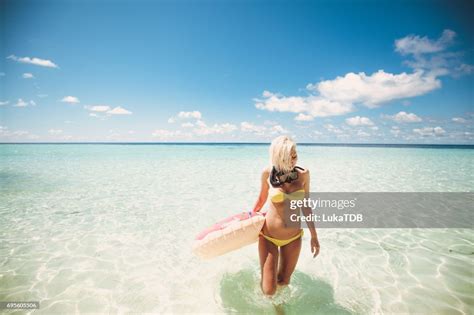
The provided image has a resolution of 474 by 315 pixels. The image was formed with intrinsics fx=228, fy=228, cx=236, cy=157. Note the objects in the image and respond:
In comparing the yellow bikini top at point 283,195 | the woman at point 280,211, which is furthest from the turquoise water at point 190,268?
the yellow bikini top at point 283,195

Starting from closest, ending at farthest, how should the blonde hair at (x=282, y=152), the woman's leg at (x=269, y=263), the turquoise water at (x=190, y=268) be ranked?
the blonde hair at (x=282, y=152) → the woman's leg at (x=269, y=263) → the turquoise water at (x=190, y=268)

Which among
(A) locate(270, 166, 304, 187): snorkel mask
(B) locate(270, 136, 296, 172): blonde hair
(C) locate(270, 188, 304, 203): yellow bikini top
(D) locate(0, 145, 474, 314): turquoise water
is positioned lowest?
(D) locate(0, 145, 474, 314): turquoise water

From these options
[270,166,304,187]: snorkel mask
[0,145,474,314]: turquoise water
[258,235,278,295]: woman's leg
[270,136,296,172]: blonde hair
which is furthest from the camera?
[0,145,474,314]: turquoise water

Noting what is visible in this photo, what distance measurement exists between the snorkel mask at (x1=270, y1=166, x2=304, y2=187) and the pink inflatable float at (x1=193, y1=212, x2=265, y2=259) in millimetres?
456

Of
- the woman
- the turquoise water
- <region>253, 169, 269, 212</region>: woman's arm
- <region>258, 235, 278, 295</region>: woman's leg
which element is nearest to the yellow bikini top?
the woman

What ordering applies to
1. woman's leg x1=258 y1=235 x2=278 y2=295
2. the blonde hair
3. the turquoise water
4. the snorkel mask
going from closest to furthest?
1. the blonde hair
2. the snorkel mask
3. woman's leg x1=258 y1=235 x2=278 y2=295
4. the turquoise water

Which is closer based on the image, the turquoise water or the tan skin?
the tan skin

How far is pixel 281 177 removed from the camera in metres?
2.62

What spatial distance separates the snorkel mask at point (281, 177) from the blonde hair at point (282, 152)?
0.06m

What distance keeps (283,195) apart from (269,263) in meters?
0.87

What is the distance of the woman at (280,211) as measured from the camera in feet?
8.33

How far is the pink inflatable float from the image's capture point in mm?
2635

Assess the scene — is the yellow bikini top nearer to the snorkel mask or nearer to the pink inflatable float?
the snorkel mask

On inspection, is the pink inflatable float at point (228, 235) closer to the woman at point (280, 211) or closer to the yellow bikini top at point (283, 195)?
the woman at point (280, 211)
